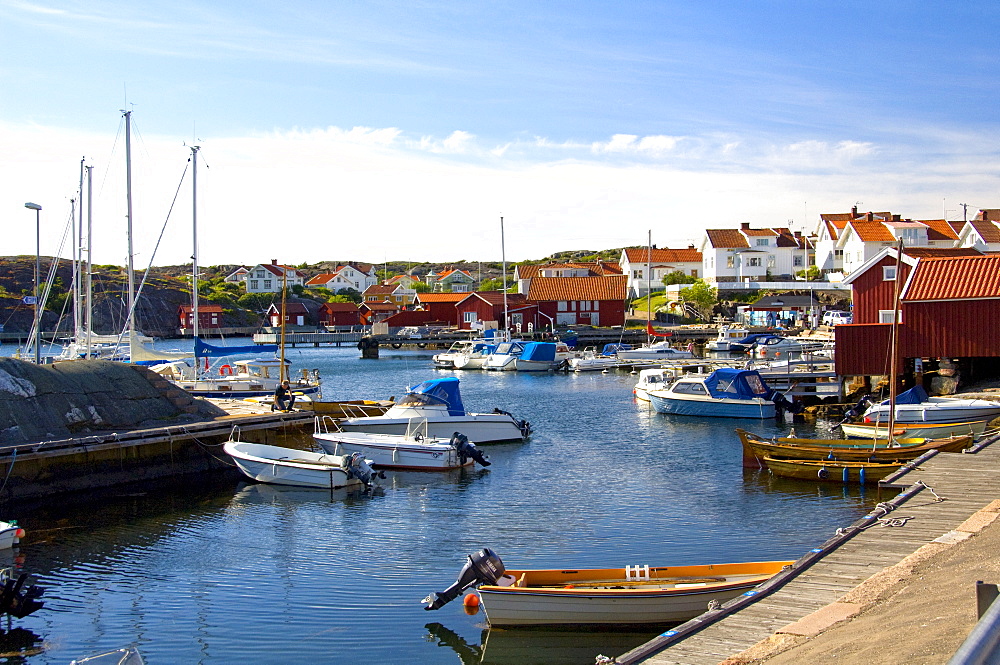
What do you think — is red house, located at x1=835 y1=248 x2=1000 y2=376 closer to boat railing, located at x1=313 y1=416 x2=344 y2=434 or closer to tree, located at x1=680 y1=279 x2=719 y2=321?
boat railing, located at x1=313 y1=416 x2=344 y2=434

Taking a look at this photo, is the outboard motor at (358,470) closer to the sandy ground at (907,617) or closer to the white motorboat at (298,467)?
the white motorboat at (298,467)

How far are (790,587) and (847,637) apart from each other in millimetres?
2981

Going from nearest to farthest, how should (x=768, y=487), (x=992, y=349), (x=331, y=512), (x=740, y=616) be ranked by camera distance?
(x=740, y=616) < (x=331, y=512) < (x=768, y=487) < (x=992, y=349)

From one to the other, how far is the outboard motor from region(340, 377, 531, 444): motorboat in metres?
4.30

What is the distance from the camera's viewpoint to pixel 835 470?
23.8 meters

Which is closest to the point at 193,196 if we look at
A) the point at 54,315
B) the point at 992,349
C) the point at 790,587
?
the point at 992,349

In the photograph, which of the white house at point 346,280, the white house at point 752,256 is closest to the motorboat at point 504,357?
the white house at point 752,256

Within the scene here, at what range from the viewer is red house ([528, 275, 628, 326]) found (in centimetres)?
9062

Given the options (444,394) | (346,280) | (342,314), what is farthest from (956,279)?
(346,280)

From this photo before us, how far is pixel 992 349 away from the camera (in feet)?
112

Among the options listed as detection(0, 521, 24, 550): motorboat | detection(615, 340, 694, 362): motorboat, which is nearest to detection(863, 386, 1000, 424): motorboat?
detection(0, 521, 24, 550): motorboat

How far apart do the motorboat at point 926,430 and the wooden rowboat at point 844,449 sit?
881mm

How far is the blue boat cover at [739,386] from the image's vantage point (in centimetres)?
3888

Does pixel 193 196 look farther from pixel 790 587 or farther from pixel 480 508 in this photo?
pixel 790 587
